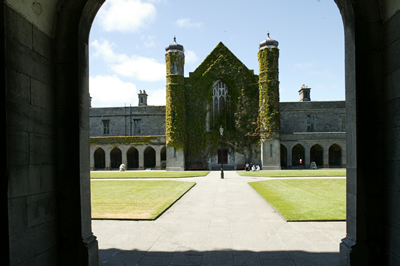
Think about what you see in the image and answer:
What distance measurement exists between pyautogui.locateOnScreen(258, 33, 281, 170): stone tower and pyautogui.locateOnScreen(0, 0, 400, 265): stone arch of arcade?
2783 cm

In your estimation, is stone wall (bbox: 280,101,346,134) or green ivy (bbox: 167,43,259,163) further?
stone wall (bbox: 280,101,346,134)

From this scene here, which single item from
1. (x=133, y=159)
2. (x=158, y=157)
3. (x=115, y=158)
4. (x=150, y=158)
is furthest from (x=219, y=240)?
(x=115, y=158)

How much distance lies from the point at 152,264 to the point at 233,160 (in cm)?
2881

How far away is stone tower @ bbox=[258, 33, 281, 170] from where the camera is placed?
31.1m

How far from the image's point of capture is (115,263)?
14.0 ft

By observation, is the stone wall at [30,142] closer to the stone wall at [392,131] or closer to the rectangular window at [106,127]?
the stone wall at [392,131]

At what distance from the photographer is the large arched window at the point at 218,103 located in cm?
3319

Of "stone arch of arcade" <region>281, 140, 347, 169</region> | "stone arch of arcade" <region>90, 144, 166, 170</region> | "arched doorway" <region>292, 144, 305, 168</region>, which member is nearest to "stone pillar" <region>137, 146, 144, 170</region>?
"stone arch of arcade" <region>90, 144, 166, 170</region>

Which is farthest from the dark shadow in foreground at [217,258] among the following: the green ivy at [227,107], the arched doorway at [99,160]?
the arched doorway at [99,160]

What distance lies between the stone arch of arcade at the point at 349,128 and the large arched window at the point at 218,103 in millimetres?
29024

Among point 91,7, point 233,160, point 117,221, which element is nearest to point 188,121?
point 233,160

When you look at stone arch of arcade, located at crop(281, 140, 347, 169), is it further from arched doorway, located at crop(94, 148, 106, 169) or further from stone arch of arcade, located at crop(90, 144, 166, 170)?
arched doorway, located at crop(94, 148, 106, 169)

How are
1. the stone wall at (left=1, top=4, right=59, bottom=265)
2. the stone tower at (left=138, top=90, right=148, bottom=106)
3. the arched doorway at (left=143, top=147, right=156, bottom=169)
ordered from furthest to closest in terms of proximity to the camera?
the stone tower at (left=138, top=90, right=148, bottom=106), the arched doorway at (left=143, top=147, right=156, bottom=169), the stone wall at (left=1, top=4, right=59, bottom=265)

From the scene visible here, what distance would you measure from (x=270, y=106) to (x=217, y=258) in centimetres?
2855
